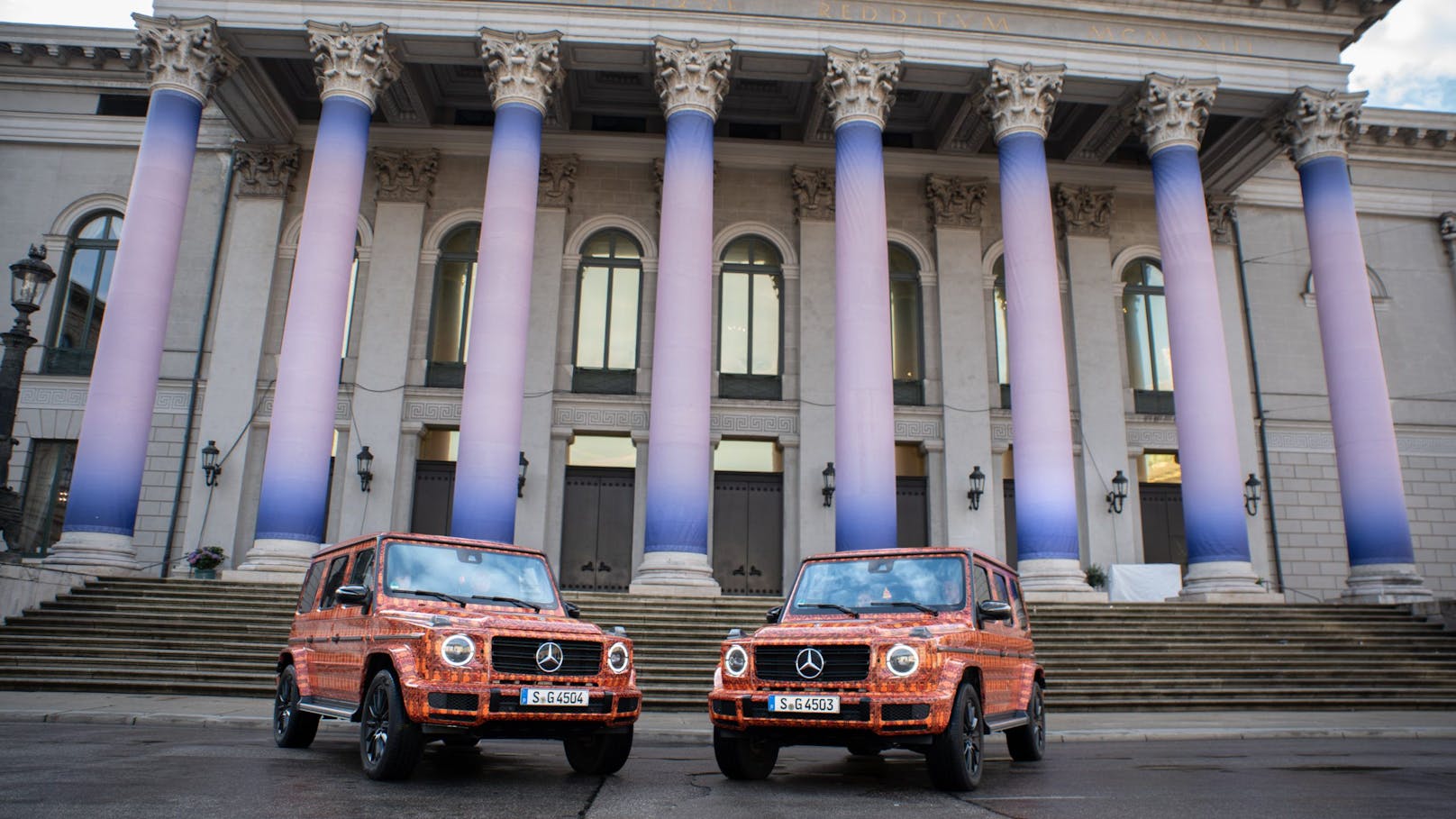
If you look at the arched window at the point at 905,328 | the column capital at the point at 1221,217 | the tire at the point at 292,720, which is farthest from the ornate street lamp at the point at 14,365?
the column capital at the point at 1221,217

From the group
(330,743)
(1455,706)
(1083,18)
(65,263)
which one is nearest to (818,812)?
(330,743)

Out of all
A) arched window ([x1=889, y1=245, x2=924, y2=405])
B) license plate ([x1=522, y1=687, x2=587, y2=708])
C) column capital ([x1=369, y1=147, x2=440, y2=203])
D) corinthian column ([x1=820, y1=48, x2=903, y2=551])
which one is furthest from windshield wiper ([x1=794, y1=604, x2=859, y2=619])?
column capital ([x1=369, y1=147, x2=440, y2=203])

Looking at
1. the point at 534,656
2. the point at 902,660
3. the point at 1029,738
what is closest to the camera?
the point at 902,660

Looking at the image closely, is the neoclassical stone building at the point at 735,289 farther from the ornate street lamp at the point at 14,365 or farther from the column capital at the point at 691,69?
the ornate street lamp at the point at 14,365

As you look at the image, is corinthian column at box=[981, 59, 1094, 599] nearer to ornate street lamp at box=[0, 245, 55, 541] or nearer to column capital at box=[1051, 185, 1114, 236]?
column capital at box=[1051, 185, 1114, 236]

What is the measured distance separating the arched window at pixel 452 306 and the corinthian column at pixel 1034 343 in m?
13.4

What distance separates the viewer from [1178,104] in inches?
888

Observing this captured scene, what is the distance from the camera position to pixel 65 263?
84.8 ft

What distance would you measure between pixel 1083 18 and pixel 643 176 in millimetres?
11533

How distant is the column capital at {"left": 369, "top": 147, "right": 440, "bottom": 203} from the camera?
25938 millimetres

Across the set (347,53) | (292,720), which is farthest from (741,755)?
(347,53)

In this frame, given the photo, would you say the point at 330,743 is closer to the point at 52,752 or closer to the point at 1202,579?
the point at 52,752

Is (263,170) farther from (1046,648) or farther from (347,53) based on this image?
(1046,648)

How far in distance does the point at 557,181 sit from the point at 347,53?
21.1 feet
